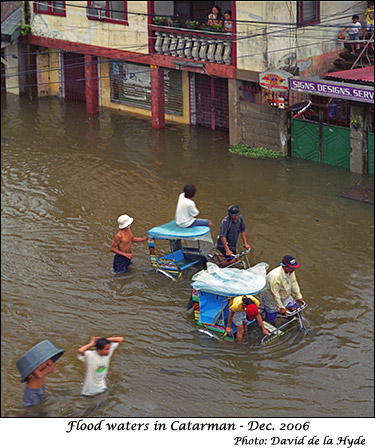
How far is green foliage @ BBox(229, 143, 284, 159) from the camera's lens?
23.7 metres

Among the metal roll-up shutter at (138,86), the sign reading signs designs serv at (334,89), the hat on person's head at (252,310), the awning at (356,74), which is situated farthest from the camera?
the metal roll-up shutter at (138,86)

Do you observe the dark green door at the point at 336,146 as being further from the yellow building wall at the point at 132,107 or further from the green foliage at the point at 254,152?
the yellow building wall at the point at 132,107

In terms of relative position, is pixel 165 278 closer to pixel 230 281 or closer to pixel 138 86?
pixel 230 281

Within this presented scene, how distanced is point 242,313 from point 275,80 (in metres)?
10.7

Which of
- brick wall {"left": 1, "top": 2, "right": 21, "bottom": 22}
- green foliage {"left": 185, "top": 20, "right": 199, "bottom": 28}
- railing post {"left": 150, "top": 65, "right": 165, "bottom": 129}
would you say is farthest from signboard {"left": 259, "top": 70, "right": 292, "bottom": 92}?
brick wall {"left": 1, "top": 2, "right": 21, "bottom": 22}

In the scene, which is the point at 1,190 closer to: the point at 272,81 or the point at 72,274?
the point at 72,274

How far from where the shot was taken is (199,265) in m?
16.3

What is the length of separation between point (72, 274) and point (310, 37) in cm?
1137

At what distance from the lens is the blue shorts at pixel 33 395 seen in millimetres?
11344

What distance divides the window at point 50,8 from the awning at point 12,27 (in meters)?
0.90

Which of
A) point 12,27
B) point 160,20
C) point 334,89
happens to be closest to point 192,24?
point 160,20

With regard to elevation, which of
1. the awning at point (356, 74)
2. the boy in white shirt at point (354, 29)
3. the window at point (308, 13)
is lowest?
the awning at point (356, 74)

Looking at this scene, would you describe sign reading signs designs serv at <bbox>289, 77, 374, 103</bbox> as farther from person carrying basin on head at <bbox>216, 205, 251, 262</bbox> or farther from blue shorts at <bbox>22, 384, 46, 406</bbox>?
blue shorts at <bbox>22, 384, 46, 406</bbox>

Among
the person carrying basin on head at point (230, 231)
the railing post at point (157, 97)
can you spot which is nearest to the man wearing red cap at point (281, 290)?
the person carrying basin on head at point (230, 231)
